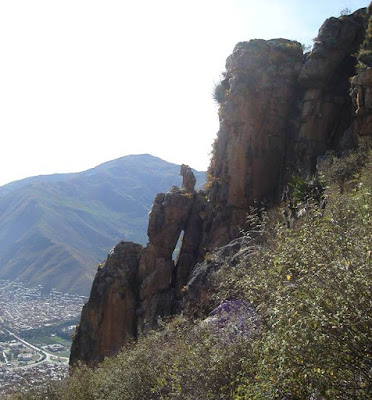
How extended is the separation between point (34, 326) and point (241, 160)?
278ft

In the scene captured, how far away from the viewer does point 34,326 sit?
96.6 metres

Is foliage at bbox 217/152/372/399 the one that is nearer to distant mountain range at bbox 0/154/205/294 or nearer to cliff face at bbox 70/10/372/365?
cliff face at bbox 70/10/372/365

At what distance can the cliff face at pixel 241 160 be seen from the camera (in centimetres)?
2355

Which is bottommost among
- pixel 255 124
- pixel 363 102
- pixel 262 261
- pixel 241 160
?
pixel 262 261

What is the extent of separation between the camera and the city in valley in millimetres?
68100

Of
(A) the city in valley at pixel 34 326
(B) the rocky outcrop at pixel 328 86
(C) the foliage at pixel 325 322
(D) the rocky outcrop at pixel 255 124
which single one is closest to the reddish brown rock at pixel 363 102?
(B) the rocky outcrop at pixel 328 86

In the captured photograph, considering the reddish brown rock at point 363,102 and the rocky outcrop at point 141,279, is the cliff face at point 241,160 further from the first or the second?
the reddish brown rock at point 363,102

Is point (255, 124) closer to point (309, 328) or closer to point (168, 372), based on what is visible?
point (168, 372)

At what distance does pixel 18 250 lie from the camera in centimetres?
15825

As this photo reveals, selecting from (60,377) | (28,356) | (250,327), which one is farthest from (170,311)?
(28,356)

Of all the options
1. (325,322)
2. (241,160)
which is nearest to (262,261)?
(325,322)

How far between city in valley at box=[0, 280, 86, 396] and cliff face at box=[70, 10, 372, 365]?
25.3 meters

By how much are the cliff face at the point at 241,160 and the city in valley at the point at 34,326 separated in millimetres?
25346

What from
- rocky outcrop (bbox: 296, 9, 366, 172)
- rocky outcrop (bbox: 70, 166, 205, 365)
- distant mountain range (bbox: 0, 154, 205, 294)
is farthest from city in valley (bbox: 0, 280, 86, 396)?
rocky outcrop (bbox: 296, 9, 366, 172)
